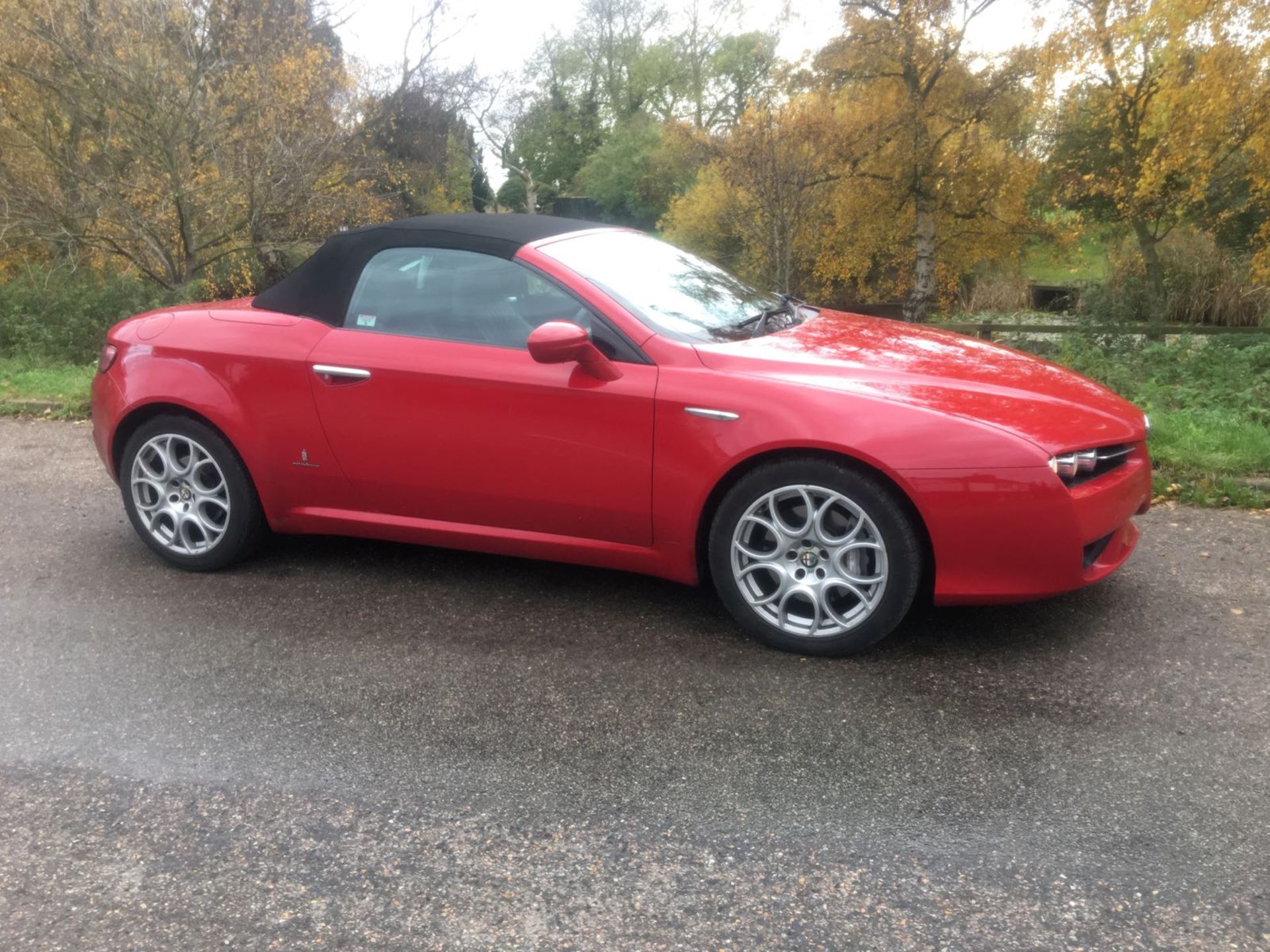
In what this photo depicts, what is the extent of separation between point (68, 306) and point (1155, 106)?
50.6 feet

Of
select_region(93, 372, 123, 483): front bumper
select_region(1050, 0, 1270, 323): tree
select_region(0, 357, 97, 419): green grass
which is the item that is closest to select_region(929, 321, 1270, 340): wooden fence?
select_region(1050, 0, 1270, 323): tree

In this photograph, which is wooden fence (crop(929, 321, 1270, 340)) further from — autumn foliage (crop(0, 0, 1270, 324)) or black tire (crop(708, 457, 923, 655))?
black tire (crop(708, 457, 923, 655))

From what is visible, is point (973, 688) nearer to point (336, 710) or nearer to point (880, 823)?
point (880, 823)

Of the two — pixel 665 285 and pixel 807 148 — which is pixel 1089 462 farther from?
pixel 807 148

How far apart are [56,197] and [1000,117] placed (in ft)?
57.2

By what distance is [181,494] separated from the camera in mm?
4652

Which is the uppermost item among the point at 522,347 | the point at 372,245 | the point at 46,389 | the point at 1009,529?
the point at 372,245

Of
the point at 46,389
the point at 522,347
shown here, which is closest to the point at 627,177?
the point at 46,389

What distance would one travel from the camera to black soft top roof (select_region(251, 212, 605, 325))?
421 centimetres

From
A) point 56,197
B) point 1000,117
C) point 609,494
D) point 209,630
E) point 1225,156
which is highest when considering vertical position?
point 1000,117

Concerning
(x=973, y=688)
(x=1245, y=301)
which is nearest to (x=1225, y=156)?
(x=1245, y=301)

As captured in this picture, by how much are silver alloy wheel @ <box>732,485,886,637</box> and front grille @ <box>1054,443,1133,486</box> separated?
24.3 inches

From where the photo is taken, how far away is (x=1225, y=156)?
12.9 metres

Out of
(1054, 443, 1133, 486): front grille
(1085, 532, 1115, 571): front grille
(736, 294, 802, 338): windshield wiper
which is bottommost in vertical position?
(1085, 532, 1115, 571): front grille
